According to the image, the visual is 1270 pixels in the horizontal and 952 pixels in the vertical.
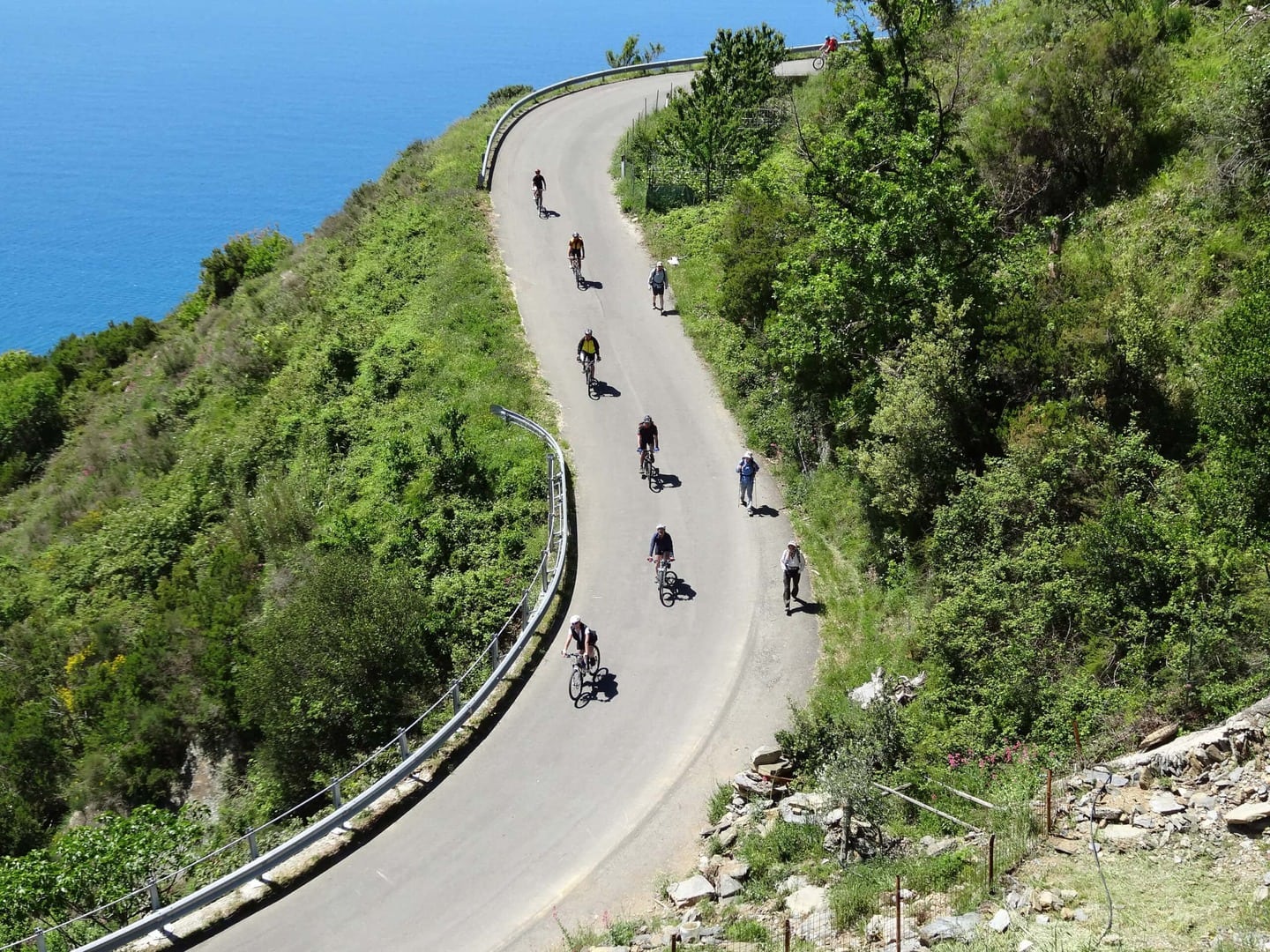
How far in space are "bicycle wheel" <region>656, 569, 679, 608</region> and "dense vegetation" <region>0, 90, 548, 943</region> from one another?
3262 millimetres

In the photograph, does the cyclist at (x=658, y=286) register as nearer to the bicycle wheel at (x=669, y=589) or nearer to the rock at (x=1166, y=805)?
the bicycle wheel at (x=669, y=589)

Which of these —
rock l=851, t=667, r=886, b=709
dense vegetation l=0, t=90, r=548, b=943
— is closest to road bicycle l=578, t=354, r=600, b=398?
dense vegetation l=0, t=90, r=548, b=943

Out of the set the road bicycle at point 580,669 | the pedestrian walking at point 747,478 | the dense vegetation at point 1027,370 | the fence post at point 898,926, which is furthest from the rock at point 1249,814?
the pedestrian walking at point 747,478

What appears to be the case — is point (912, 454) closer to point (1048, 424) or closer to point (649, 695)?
point (1048, 424)

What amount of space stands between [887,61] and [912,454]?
12.7m

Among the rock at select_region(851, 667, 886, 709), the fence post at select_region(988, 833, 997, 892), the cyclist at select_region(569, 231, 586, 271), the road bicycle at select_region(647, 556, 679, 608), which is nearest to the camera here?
the fence post at select_region(988, 833, 997, 892)

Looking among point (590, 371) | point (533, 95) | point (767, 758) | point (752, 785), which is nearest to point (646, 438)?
point (590, 371)

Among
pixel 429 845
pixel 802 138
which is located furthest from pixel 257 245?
pixel 429 845

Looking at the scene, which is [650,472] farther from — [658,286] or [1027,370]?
[658,286]

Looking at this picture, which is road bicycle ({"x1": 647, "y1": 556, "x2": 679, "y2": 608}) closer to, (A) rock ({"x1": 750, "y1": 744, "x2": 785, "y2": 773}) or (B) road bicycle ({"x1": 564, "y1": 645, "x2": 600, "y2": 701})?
(B) road bicycle ({"x1": 564, "y1": 645, "x2": 600, "y2": 701})

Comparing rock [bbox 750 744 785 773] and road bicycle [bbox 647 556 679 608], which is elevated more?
road bicycle [bbox 647 556 679 608]

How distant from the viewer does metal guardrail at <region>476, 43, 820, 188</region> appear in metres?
43.8

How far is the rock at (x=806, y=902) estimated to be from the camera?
40.9 feet

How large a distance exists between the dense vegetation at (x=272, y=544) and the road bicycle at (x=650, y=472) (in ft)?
8.77
